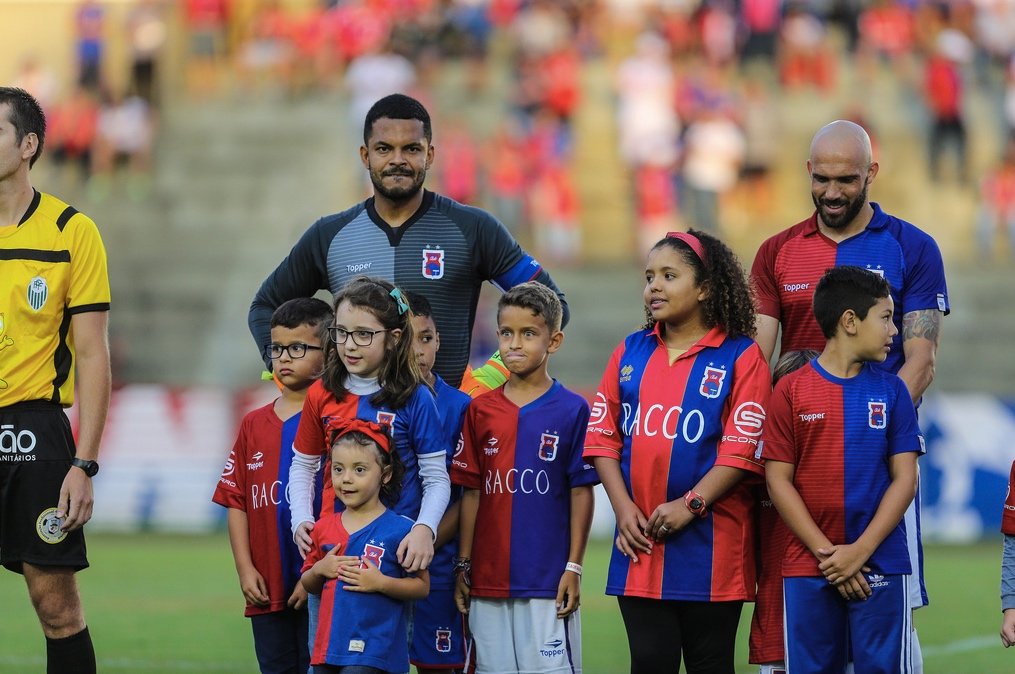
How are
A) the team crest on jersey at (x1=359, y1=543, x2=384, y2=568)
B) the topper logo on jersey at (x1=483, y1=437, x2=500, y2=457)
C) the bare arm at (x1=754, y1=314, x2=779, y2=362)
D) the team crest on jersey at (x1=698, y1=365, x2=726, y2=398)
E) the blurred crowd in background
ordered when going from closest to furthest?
the team crest on jersey at (x1=359, y1=543, x2=384, y2=568) → the team crest on jersey at (x1=698, y1=365, x2=726, y2=398) → the topper logo on jersey at (x1=483, y1=437, x2=500, y2=457) → the bare arm at (x1=754, y1=314, x2=779, y2=362) → the blurred crowd in background

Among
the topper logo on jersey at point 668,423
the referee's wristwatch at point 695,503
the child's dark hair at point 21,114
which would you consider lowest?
the referee's wristwatch at point 695,503

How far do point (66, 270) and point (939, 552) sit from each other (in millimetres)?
10622

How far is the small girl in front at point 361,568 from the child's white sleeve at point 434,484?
90 mm

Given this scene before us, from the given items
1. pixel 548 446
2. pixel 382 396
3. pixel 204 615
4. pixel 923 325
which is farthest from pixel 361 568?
pixel 204 615

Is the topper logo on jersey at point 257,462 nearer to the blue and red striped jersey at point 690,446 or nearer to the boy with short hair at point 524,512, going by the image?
the boy with short hair at point 524,512

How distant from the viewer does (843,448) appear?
228 inches

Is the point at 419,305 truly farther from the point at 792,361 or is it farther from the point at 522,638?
the point at 792,361

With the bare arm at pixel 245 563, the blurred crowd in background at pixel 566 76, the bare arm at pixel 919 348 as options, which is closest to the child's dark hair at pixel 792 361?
the bare arm at pixel 919 348

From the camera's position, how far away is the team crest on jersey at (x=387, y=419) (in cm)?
593

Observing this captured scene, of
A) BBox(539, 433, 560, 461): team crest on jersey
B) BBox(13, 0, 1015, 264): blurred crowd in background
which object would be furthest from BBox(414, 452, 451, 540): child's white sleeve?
BBox(13, 0, 1015, 264): blurred crowd in background

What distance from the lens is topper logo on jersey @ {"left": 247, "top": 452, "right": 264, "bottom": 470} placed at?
21.4 ft

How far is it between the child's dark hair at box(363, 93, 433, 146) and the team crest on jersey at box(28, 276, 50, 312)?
1.40m

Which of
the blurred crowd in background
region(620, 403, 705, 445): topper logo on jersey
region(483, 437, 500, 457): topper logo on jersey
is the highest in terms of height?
the blurred crowd in background

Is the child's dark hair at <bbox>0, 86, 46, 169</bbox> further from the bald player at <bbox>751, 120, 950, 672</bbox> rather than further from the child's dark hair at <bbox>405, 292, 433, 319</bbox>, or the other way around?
the bald player at <bbox>751, 120, 950, 672</bbox>
